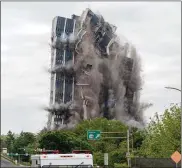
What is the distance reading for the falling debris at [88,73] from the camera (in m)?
151

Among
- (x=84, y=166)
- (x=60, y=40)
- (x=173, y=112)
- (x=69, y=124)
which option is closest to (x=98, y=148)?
(x=173, y=112)

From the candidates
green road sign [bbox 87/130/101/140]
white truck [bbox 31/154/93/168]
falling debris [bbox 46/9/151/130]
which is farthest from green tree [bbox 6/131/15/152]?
white truck [bbox 31/154/93/168]

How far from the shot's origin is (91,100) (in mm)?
153250

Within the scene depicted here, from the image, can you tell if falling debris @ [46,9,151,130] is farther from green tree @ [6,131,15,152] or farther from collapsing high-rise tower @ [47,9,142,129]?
green tree @ [6,131,15,152]

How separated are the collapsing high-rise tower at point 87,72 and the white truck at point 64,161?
396 ft

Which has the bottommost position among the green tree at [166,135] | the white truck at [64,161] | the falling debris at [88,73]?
the white truck at [64,161]

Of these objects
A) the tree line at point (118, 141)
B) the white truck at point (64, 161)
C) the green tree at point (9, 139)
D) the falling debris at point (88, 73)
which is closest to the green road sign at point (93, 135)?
the tree line at point (118, 141)

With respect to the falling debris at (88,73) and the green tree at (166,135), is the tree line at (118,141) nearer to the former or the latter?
the green tree at (166,135)

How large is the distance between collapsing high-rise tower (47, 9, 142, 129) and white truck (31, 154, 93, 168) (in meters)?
121

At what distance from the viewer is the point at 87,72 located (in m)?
150

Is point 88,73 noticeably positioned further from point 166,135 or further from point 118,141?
point 166,135

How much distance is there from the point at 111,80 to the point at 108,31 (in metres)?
14.5

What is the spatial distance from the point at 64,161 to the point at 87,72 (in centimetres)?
12578

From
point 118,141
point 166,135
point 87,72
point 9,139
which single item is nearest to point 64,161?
point 166,135
